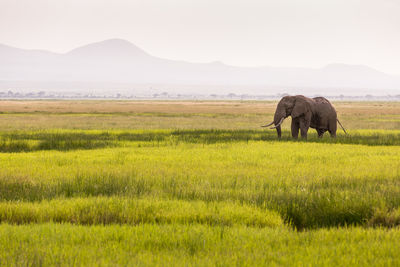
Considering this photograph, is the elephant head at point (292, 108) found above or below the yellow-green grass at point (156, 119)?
above

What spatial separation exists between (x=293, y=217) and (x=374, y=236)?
1969 millimetres

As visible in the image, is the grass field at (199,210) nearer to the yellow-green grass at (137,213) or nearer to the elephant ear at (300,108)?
the yellow-green grass at (137,213)

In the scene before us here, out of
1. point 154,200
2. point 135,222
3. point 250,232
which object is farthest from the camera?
point 154,200

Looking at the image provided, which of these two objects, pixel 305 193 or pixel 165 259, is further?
pixel 305 193

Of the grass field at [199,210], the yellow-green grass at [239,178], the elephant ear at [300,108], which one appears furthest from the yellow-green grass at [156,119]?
the grass field at [199,210]

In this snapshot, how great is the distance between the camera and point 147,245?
6.89m

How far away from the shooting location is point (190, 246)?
689 cm

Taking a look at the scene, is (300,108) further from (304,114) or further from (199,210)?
(199,210)

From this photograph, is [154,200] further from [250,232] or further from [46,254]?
[46,254]

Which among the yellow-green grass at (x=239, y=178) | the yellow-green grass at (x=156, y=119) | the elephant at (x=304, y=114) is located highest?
the elephant at (x=304, y=114)

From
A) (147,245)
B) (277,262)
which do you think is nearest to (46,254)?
(147,245)

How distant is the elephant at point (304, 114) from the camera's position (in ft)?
79.5

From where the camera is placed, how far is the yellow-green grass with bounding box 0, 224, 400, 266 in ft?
20.2

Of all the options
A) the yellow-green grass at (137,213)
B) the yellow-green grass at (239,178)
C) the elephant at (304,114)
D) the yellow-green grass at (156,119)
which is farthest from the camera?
the yellow-green grass at (156,119)
